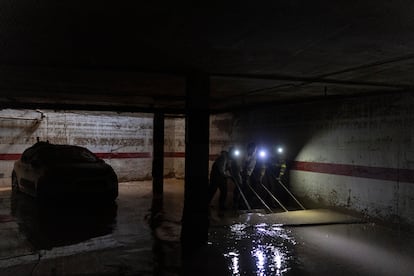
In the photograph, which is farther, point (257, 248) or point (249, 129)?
point (249, 129)

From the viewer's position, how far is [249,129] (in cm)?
1250

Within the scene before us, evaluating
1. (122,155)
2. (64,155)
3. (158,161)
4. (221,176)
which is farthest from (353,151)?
(122,155)

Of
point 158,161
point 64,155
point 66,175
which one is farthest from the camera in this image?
point 158,161

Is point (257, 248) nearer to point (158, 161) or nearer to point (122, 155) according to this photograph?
point (158, 161)

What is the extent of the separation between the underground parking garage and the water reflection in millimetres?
52

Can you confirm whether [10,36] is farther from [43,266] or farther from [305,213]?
[305,213]

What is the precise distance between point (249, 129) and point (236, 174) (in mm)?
2990

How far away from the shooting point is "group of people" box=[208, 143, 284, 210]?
9.53 metres

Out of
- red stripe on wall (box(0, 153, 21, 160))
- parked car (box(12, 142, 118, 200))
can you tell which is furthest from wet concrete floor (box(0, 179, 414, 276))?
red stripe on wall (box(0, 153, 21, 160))

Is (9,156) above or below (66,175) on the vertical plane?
above

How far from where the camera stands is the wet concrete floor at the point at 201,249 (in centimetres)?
519

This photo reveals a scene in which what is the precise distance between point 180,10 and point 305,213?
22.2ft

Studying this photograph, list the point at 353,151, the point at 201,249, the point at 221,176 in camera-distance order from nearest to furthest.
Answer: the point at 201,249 < the point at 353,151 < the point at 221,176

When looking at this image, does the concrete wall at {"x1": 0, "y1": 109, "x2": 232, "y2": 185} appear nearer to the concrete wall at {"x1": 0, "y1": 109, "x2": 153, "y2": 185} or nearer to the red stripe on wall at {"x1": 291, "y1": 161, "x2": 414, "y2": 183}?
the concrete wall at {"x1": 0, "y1": 109, "x2": 153, "y2": 185}
